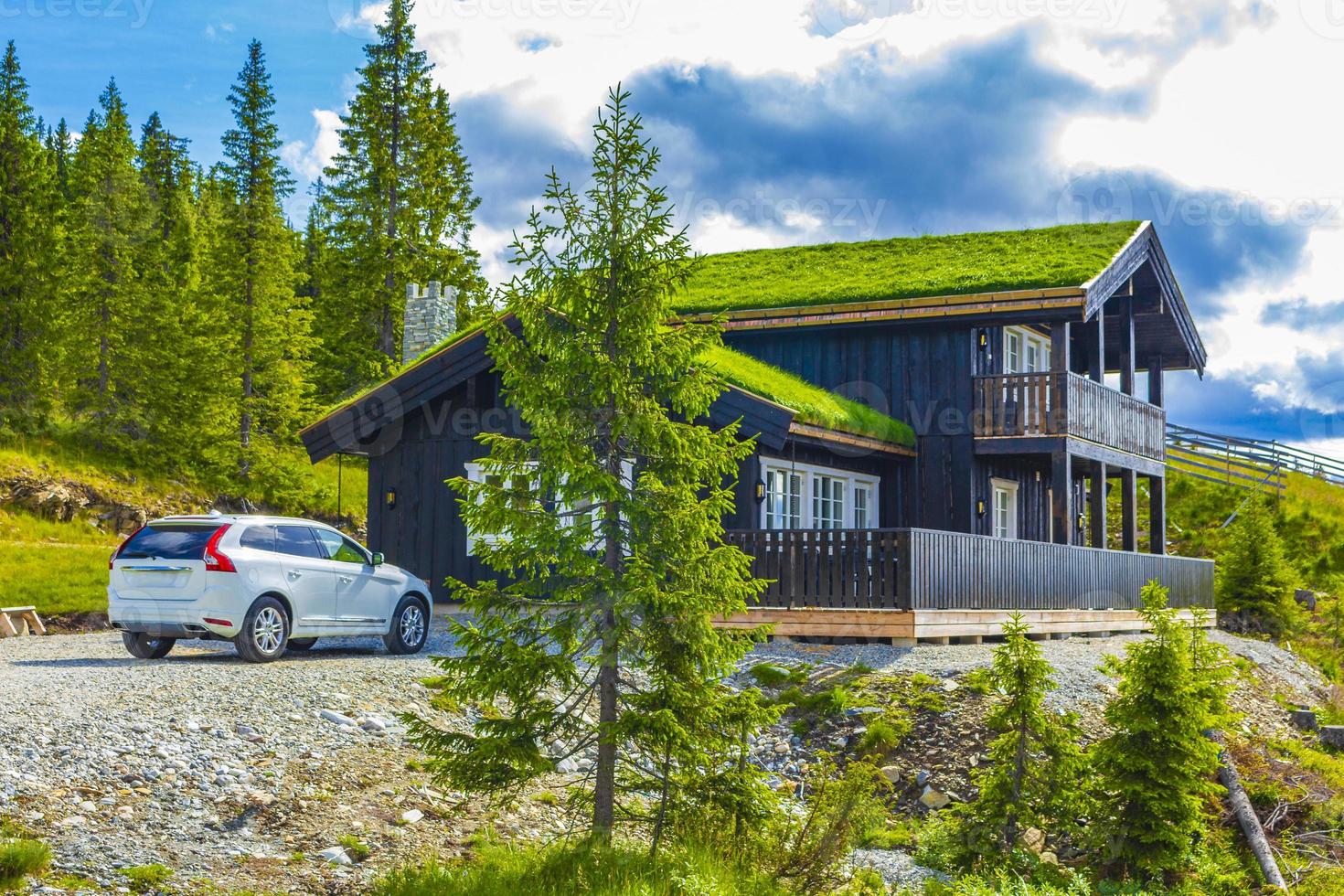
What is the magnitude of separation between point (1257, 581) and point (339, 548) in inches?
773

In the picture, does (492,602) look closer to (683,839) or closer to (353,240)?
(683,839)

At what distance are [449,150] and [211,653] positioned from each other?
33.0 meters

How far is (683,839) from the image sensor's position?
7738 millimetres

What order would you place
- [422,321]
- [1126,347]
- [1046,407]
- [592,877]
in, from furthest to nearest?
[422,321], [1126,347], [1046,407], [592,877]

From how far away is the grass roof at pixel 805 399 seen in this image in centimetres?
1780

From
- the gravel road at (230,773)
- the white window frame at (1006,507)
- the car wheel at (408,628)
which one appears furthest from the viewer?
the white window frame at (1006,507)

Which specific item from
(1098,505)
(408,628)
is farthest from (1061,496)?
(408,628)

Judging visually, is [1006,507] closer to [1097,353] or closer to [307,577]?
[1097,353]

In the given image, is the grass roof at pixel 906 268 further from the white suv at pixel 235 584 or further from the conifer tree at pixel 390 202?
the conifer tree at pixel 390 202

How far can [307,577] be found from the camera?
14109 mm

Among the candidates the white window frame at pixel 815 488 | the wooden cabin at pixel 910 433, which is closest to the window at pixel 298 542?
the wooden cabin at pixel 910 433

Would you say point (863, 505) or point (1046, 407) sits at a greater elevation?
point (1046, 407)

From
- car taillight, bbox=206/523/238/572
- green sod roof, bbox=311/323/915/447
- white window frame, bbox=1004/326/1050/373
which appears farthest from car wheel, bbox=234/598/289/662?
white window frame, bbox=1004/326/1050/373

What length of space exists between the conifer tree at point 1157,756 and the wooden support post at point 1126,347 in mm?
16118
